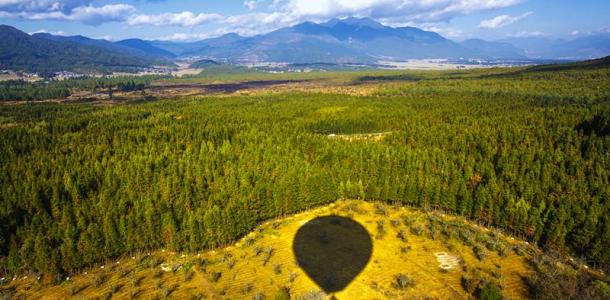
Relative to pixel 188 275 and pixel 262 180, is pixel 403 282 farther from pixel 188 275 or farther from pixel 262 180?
pixel 262 180

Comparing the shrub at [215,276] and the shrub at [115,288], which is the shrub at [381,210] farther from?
the shrub at [115,288]

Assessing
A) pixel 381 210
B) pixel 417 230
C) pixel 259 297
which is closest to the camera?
pixel 259 297

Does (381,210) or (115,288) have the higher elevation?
(115,288)

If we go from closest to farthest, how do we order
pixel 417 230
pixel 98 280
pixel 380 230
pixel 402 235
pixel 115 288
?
pixel 115 288, pixel 98 280, pixel 402 235, pixel 417 230, pixel 380 230

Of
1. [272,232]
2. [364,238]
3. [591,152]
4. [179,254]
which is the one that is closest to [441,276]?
[364,238]

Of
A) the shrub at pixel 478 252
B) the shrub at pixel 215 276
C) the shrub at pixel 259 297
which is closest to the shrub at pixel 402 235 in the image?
the shrub at pixel 478 252

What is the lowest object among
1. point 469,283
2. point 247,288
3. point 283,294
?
point 247,288

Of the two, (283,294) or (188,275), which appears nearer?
(283,294)

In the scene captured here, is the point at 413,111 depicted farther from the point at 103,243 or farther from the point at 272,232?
the point at 103,243

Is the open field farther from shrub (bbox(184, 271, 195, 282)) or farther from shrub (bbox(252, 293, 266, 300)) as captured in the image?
shrub (bbox(252, 293, 266, 300))

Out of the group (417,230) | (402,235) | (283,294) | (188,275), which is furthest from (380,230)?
(188,275)
